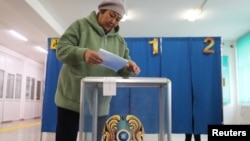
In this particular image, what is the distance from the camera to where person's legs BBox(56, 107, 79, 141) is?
1263mm

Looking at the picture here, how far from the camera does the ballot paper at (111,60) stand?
3.78ft

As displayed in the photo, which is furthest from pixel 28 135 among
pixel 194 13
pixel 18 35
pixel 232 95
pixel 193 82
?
pixel 232 95

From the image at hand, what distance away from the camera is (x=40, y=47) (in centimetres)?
869

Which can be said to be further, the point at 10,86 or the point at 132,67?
the point at 10,86

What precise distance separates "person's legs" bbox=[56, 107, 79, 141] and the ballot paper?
0.98ft

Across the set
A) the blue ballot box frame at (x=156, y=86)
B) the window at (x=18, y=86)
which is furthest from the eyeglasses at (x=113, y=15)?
the window at (x=18, y=86)

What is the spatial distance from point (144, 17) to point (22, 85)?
6.16 m

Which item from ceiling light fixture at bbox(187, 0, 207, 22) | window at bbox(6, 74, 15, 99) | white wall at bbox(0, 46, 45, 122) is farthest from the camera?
window at bbox(6, 74, 15, 99)

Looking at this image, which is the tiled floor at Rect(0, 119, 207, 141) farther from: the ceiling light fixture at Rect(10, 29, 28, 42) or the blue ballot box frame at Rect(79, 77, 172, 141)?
the blue ballot box frame at Rect(79, 77, 172, 141)

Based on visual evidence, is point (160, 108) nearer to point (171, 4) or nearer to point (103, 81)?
point (103, 81)

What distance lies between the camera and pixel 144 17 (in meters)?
5.77

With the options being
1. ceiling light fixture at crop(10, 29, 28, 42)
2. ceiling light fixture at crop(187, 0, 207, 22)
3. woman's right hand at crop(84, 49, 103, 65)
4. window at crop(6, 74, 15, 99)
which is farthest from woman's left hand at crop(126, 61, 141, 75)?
window at crop(6, 74, 15, 99)

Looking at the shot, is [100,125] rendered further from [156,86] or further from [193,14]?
[193,14]

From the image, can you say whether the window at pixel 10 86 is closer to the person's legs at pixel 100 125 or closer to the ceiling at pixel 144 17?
the ceiling at pixel 144 17
